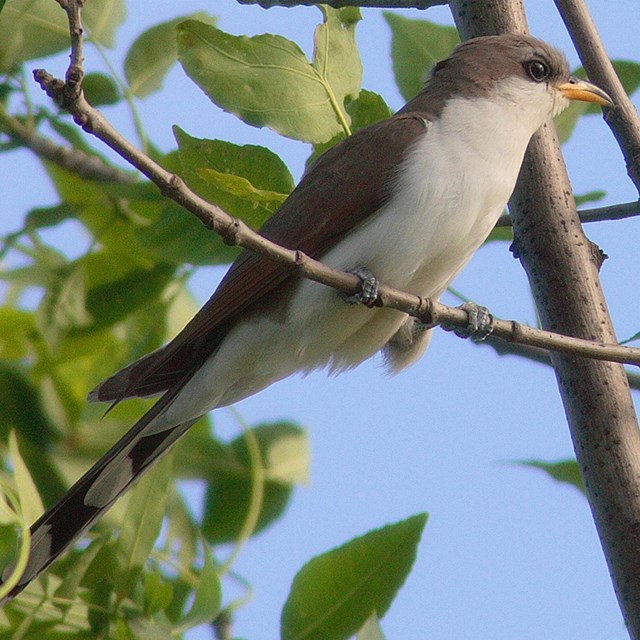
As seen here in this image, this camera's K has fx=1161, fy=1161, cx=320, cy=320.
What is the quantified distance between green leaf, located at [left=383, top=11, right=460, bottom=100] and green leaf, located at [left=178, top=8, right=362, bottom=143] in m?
0.56

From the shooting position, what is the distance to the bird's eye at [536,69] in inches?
165

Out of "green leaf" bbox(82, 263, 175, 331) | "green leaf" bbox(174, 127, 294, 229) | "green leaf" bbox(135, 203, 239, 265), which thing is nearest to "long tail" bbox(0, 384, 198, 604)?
"green leaf" bbox(135, 203, 239, 265)

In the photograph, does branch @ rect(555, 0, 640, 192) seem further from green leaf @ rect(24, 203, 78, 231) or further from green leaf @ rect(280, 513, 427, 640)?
green leaf @ rect(24, 203, 78, 231)

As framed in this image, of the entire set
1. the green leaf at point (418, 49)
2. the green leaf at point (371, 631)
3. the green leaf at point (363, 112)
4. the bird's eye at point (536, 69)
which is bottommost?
the green leaf at point (371, 631)

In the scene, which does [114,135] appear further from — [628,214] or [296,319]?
[628,214]

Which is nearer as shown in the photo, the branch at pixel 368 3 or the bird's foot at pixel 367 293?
the bird's foot at pixel 367 293

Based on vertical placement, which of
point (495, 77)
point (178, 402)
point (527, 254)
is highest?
point (495, 77)

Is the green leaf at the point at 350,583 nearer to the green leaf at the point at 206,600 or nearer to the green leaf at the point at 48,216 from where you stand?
the green leaf at the point at 206,600

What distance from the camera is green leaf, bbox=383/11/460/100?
13.0ft

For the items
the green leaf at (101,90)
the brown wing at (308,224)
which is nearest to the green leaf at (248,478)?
the brown wing at (308,224)

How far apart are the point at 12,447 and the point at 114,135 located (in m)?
1.02

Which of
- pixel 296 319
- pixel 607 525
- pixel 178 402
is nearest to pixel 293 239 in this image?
pixel 296 319

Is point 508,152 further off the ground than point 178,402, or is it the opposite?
point 508,152

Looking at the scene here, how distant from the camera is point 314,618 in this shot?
9.66 feet
